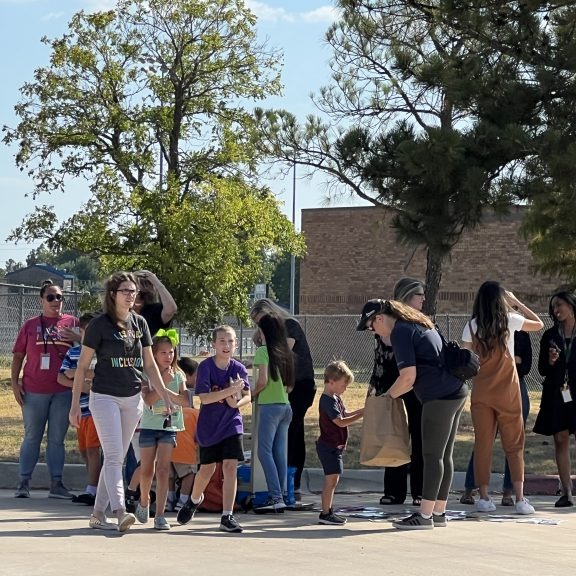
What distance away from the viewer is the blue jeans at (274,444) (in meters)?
9.83

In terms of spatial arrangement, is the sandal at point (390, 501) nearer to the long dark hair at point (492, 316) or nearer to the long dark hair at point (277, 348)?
the long dark hair at point (277, 348)

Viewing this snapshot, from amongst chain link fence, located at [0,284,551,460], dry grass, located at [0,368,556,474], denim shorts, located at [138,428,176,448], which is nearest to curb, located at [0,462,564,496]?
dry grass, located at [0,368,556,474]

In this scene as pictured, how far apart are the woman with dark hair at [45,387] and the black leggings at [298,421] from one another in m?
2.11

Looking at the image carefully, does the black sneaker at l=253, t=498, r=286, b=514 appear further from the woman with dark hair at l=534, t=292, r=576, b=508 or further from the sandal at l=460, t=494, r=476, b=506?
the woman with dark hair at l=534, t=292, r=576, b=508

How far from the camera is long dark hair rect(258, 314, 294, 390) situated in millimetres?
9695

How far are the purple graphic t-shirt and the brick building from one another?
31.9m

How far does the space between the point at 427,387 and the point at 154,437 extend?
85.2 inches

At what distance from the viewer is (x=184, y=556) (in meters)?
7.42

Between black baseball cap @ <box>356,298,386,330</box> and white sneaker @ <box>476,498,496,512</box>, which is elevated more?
black baseball cap @ <box>356,298,386,330</box>

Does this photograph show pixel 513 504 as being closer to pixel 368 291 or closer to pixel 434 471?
pixel 434 471

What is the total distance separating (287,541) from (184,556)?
1054mm

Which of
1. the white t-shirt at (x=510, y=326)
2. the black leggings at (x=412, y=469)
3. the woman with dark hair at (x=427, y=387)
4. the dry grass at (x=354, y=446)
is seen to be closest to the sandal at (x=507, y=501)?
the black leggings at (x=412, y=469)

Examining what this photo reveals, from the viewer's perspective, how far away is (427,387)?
891 cm

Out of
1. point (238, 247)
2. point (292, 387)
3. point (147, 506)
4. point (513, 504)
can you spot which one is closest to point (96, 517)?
point (147, 506)
